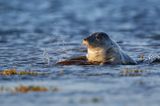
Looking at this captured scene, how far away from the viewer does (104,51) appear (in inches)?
1004

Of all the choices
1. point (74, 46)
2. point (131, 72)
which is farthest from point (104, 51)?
point (74, 46)

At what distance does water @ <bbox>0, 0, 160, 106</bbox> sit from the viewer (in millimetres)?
18438

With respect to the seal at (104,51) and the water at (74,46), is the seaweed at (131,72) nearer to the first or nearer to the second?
the water at (74,46)

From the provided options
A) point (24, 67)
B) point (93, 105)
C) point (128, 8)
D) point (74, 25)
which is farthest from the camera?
point (128, 8)

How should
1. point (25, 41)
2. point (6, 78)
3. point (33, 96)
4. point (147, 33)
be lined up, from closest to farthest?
point (33, 96) → point (6, 78) → point (25, 41) → point (147, 33)

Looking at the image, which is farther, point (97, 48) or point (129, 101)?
point (97, 48)

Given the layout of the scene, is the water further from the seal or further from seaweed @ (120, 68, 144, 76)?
the seal

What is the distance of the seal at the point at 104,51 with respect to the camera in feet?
82.9

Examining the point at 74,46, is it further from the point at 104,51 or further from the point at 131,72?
the point at 131,72

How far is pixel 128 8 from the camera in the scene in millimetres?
66188

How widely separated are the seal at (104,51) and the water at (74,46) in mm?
685

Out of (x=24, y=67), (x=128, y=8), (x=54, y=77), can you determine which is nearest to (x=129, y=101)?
(x=54, y=77)

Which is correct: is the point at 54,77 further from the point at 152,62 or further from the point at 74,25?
the point at 74,25

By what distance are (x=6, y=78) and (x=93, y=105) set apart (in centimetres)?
500
